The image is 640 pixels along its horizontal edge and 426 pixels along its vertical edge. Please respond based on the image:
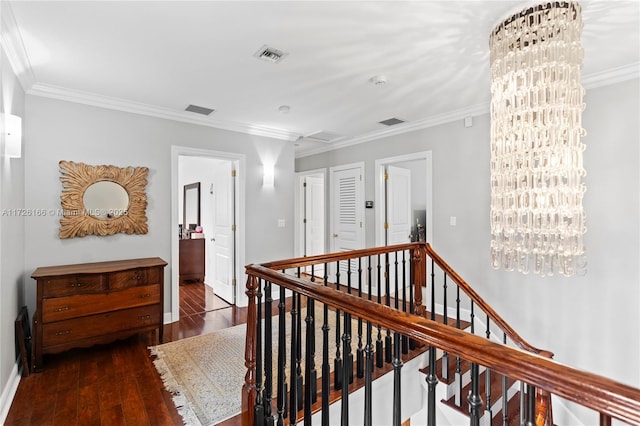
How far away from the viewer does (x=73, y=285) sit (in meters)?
2.76

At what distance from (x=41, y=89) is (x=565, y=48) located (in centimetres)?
415

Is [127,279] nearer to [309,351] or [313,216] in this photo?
[309,351]

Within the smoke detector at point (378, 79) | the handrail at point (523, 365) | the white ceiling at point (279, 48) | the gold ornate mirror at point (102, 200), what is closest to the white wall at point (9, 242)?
the white ceiling at point (279, 48)

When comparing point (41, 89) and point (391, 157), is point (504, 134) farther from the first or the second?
point (41, 89)

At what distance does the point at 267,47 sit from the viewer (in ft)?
7.73

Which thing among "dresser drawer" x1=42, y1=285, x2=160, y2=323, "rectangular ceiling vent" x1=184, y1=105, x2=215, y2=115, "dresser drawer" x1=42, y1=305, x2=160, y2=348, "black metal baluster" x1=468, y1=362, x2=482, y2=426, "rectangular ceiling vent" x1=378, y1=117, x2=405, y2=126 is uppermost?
"rectangular ceiling vent" x1=378, y1=117, x2=405, y2=126

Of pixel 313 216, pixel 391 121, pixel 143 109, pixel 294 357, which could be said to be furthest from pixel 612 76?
pixel 313 216

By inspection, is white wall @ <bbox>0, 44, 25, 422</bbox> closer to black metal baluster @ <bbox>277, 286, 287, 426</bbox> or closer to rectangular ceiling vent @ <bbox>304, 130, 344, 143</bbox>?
black metal baluster @ <bbox>277, 286, 287, 426</bbox>

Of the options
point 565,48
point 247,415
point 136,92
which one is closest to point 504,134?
point 565,48

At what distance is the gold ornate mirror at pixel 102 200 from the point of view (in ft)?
10.3

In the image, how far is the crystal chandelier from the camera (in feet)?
6.08

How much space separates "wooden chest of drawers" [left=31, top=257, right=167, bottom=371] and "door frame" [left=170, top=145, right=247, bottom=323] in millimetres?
557

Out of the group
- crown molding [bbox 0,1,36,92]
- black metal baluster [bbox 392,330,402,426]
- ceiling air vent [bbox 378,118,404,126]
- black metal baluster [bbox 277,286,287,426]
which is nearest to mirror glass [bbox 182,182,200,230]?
crown molding [bbox 0,1,36,92]

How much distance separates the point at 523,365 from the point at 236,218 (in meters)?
4.02
